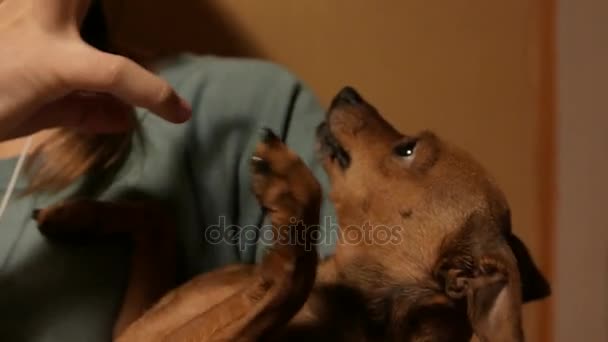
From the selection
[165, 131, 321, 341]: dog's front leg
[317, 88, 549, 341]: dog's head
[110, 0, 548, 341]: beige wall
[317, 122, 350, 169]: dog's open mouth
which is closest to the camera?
[165, 131, 321, 341]: dog's front leg

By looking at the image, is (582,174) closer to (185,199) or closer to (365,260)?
(365,260)

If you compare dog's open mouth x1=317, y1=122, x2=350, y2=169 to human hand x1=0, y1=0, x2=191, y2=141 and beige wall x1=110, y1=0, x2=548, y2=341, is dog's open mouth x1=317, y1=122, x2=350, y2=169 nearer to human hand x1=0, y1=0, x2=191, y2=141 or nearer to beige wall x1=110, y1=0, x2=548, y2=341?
human hand x1=0, y1=0, x2=191, y2=141

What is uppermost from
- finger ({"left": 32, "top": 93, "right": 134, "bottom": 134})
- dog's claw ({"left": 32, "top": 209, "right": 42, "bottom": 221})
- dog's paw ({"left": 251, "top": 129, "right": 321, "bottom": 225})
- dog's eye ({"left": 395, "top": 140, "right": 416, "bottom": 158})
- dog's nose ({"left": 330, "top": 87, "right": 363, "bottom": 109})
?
dog's nose ({"left": 330, "top": 87, "right": 363, "bottom": 109})

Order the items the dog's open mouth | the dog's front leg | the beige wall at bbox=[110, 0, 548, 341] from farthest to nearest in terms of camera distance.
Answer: the beige wall at bbox=[110, 0, 548, 341]
the dog's open mouth
the dog's front leg

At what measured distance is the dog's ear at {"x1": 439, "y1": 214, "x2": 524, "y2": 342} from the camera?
876mm

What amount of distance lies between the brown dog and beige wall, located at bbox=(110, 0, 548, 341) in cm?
51

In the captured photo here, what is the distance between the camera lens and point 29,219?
3.57 feet

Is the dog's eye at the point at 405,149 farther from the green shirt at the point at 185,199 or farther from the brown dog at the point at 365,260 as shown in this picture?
the green shirt at the point at 185,199

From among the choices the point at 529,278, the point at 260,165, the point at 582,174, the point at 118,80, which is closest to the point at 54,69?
the point at 118,80

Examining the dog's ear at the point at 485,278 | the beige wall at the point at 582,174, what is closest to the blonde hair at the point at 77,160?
the dog's ear at the point at 485,278

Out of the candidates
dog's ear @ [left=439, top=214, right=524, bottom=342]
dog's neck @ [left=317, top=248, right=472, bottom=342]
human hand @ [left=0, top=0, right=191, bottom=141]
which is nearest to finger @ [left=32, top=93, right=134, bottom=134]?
human hand @ [left=0, top=0, right=191, bottom=141]

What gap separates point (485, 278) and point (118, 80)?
51cm

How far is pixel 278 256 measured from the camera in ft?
2.85

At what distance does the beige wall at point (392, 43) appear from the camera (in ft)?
5.25
